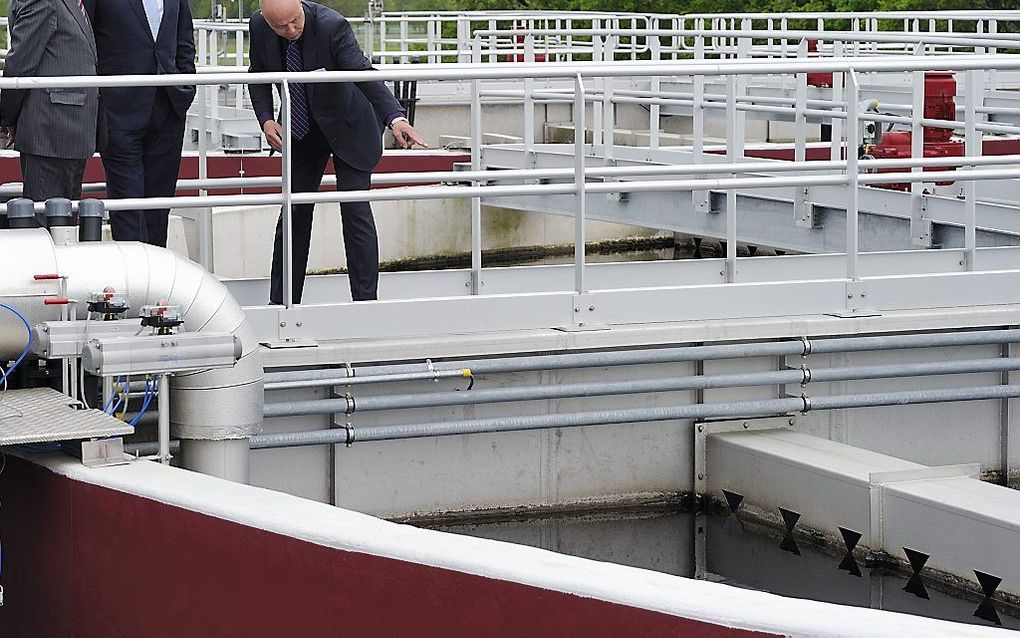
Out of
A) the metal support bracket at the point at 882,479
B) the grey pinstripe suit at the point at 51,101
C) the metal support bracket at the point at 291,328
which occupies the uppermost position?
the grey pinstripe suit at the point at 51,101

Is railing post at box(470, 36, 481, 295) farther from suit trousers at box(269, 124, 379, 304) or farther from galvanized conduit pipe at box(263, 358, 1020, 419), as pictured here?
galvanized conduit pipe at box(263, 358, 1020, 419)

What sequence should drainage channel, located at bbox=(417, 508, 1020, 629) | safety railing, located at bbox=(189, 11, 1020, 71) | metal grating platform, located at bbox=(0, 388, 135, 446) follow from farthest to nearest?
→ safety railing, located at bbox=(189, 11, 1020, 71), drainage channel, located at bbox=(417, 508, 1020, 629), metal grating platform, located at bbox=(0, 388, 135, 446)

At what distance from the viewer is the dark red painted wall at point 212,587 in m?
4.41

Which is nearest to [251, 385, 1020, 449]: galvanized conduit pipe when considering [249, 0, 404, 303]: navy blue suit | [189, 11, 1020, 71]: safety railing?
[249, 0, 404, 303]: navy blue suit

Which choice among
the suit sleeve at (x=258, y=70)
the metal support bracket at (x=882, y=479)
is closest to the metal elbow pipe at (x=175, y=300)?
the suit sleeve at (x=258, y=70)

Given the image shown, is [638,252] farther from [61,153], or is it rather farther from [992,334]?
[61,153]

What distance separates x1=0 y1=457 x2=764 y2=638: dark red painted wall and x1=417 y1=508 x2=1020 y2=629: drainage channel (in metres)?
2.13

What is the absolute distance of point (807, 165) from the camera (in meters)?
7.88

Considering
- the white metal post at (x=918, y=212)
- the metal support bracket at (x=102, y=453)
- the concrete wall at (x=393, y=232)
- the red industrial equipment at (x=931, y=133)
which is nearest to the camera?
the metal support bracket at (x=102, y=453)

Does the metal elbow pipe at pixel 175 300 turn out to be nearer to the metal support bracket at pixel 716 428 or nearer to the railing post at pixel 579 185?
the railing post at pixel 579 185

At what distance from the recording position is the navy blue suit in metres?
7.69

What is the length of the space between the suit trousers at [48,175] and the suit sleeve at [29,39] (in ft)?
0.61

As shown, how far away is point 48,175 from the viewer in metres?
7.16

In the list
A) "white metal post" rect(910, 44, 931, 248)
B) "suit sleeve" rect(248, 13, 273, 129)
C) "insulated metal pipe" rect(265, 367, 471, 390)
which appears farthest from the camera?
"white metal post" rect(910, 44, 931, 248)
